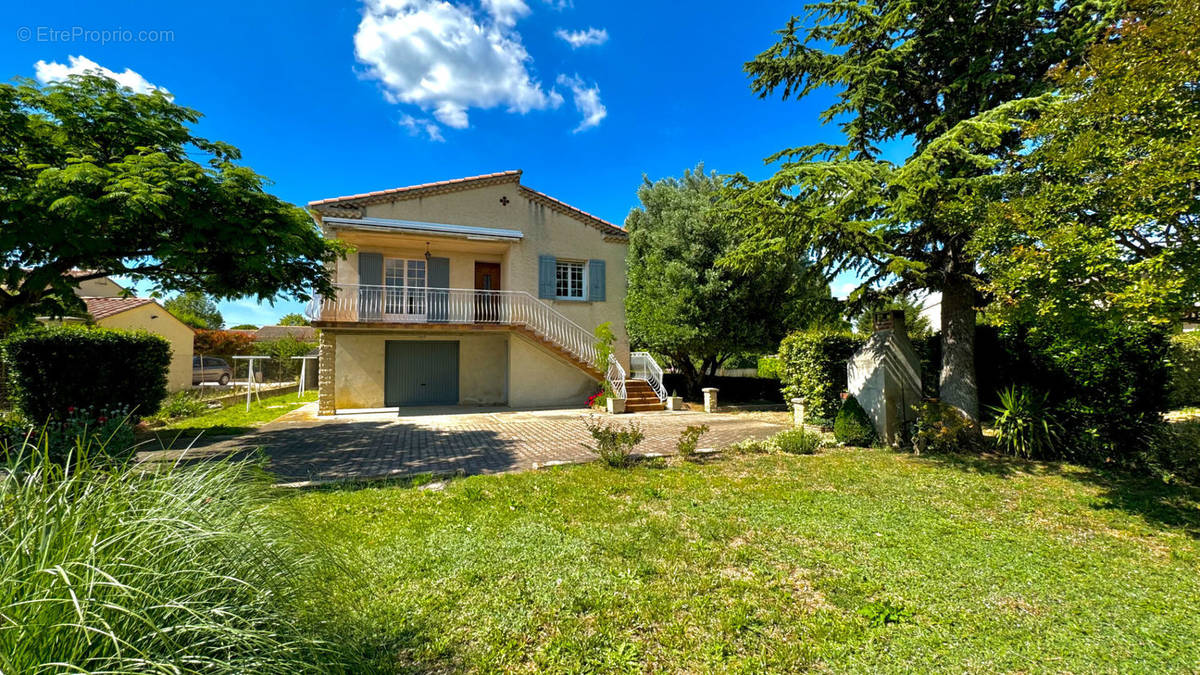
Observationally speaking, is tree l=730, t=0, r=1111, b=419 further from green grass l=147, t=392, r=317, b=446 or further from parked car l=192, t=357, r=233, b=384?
parked car l=192, t=357, r=233, b=384

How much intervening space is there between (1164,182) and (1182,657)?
142 inches

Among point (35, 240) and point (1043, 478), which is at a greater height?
point (35, 240)

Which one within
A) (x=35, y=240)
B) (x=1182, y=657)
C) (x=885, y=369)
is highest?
(x=35, y=240)

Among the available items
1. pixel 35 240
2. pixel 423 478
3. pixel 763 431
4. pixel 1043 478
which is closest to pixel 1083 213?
pixel 1043 478

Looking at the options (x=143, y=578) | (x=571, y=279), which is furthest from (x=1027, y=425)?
(x=571, y=279)

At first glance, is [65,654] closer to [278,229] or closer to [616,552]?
Answer: [616,552]

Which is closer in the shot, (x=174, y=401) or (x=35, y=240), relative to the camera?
(x=35, y=240)

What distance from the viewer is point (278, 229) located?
688cm

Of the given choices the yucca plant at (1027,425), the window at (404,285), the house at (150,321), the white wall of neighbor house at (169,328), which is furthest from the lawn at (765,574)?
the white wall of neighbor house at (169,328)

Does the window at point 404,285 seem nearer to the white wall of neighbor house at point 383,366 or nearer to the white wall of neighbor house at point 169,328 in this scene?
the white wall of neighbor house at point 383,366

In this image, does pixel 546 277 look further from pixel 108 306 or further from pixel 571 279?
pixel 108 306

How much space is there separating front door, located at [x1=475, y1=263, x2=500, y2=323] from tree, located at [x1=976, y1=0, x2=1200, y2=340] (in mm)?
12135

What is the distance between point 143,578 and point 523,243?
533 inches

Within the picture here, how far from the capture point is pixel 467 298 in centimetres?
1404
